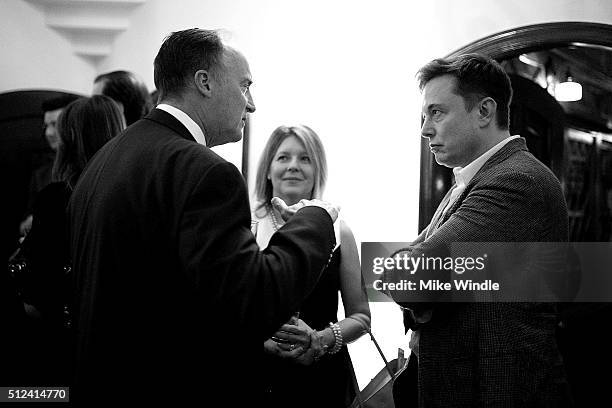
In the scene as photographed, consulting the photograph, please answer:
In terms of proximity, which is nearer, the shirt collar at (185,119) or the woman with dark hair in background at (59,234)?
the shirt collar at (185,119)

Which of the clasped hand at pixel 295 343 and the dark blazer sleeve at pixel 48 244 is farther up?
the dark blazer sleeve at pixel 48 244

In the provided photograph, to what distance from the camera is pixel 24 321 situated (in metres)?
2.46

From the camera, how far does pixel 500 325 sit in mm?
1290

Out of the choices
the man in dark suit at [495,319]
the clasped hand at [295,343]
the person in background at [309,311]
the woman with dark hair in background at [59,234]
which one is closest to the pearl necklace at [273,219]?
the person in background at [309,311]

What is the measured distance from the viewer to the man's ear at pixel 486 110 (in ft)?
4.79

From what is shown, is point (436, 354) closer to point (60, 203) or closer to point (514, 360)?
point (514, 360)

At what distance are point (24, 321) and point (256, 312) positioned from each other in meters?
1.81

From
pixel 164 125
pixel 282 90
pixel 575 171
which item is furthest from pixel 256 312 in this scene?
pixel 575 171

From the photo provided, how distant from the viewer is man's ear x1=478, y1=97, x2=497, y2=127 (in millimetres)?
1460

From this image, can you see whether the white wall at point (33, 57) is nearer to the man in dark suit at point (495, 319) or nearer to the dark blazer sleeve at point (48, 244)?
the dark blazer sleeve at point (48, 244)

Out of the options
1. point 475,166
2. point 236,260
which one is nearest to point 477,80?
point 475,166

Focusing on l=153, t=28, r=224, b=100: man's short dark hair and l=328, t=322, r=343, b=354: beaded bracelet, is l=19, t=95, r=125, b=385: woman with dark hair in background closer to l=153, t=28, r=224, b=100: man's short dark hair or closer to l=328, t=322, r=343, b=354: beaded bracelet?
l=153, t=28, r=224, b=100: man's short dark hair

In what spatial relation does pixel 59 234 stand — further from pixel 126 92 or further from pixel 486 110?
pixel 486 110

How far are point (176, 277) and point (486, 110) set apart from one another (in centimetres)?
81
